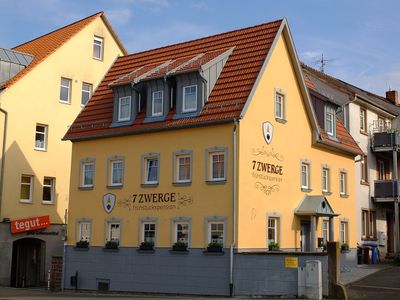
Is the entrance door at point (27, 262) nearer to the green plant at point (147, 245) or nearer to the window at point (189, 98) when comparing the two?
the green plant at point (147, 245)

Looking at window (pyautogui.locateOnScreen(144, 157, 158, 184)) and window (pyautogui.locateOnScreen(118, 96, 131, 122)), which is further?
window (pyautogui.locateOnScreen(118, 96, 131, 122))

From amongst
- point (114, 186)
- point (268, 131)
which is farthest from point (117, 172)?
point (268, 131)

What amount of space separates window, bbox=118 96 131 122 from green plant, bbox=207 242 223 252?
23.2 feet

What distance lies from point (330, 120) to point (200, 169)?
9.04 m

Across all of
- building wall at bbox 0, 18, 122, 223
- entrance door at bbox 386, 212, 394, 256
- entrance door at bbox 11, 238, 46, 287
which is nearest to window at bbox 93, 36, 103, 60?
building wall at bbox 0, 18, 122, 223

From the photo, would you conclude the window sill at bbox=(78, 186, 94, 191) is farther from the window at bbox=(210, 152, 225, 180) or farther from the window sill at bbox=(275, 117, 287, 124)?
the window sill at bbox=(275, 117, 287, 124)

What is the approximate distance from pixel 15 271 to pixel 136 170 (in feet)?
41.9

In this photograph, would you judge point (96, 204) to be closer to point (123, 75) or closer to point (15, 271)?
point (123, 75)

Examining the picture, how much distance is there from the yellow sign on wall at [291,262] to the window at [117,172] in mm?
8603

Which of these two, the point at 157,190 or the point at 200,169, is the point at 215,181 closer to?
the point at 200,169

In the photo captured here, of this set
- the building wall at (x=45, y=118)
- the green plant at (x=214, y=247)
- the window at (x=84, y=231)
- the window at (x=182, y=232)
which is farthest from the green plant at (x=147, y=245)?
the building wall at (x=45, y=118)

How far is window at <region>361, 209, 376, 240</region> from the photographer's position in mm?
35906

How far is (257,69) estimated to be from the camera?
24156 millimetres

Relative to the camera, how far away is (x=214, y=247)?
22.8m
